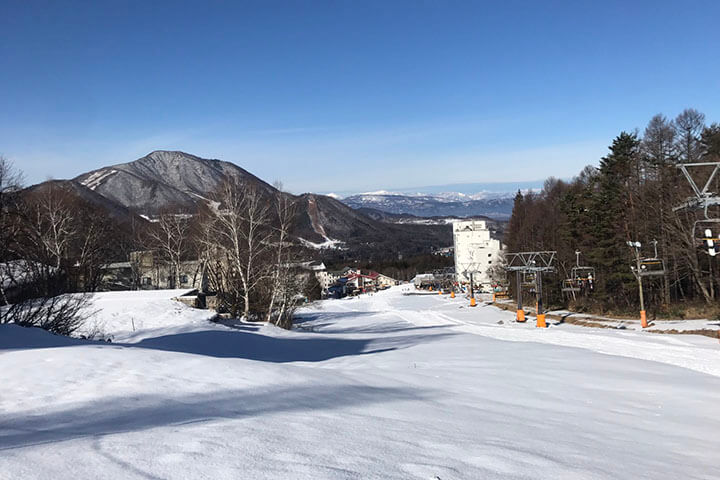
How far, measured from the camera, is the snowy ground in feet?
14.2

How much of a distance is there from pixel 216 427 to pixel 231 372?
11.1ft

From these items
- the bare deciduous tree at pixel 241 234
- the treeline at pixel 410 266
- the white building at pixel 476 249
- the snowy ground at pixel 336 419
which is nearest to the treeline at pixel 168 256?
the bare deciduous tree at pixel 241 234

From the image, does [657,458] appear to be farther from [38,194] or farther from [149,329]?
[38,194]

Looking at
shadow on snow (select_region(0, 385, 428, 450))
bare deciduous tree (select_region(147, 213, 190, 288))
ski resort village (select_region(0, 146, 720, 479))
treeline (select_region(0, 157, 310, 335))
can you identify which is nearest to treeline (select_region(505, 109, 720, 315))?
ski resort village (select_region(0, 146, 720, 479))

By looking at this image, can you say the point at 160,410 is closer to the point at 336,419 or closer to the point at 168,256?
the point at 336,419

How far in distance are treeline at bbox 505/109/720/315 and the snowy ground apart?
24189mm

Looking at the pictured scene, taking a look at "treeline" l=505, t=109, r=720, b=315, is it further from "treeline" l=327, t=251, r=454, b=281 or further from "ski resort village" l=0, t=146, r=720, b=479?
"treeline" l=327, t=251, r=454, b=281

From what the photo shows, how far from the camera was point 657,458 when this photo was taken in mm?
6082

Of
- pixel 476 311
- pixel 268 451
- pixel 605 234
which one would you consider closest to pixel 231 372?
pixel 268 451

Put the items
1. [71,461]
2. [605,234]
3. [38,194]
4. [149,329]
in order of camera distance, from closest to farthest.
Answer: [71,461]
[149,329]
[605,234]
[38,194]

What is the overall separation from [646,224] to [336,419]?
38499 millimetres

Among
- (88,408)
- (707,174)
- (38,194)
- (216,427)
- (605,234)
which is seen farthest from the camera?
(38,194)

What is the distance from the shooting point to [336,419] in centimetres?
614

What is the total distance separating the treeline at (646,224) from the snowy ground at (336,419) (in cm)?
2419
